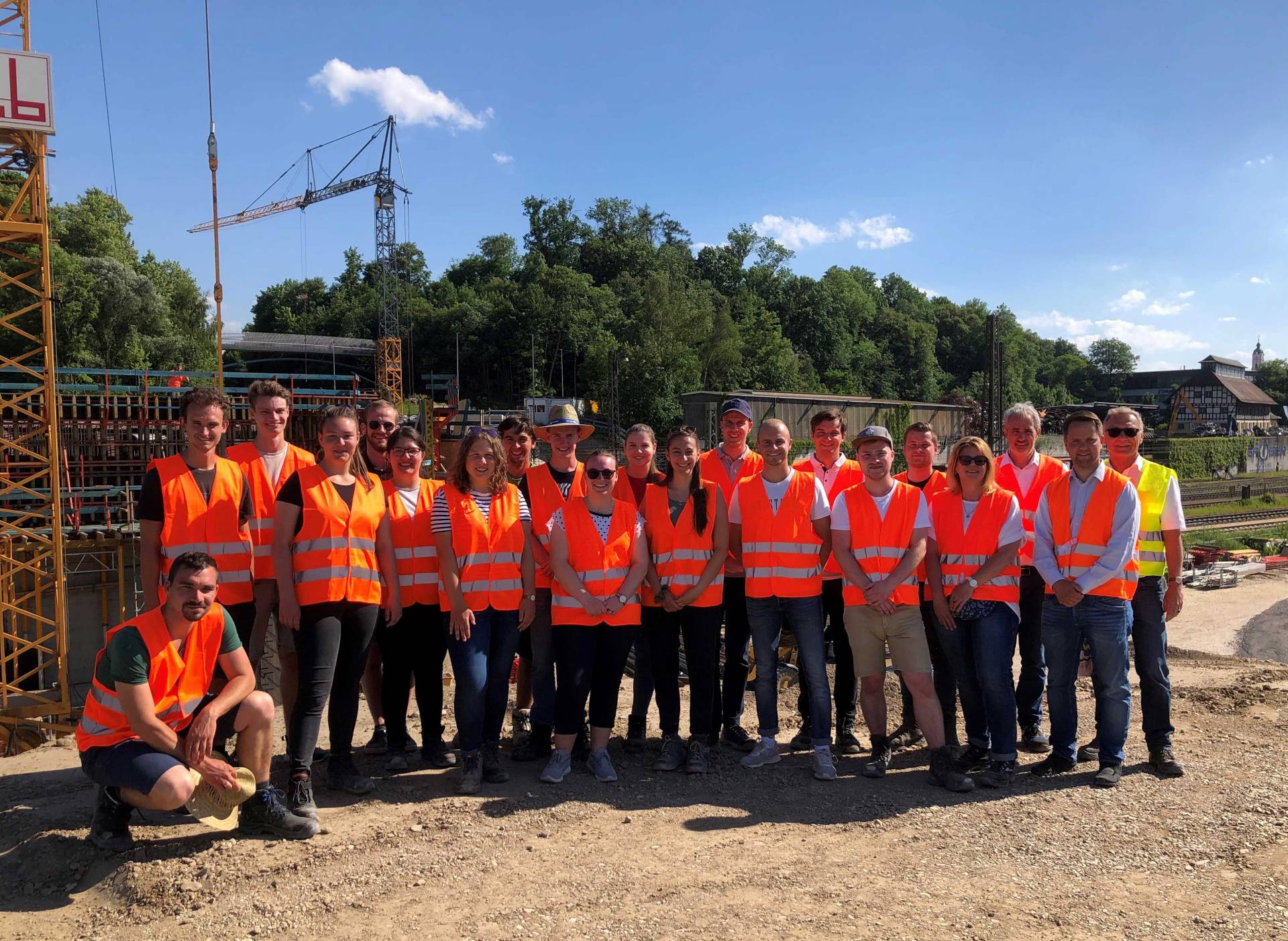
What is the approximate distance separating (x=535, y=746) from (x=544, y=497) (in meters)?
1.57

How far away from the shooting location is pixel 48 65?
11164mm

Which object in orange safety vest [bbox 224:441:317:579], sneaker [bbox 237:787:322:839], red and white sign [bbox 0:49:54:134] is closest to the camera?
sneaker [bbox 237:787:322:839]

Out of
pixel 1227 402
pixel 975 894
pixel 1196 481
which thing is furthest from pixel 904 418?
pixel 1227 402

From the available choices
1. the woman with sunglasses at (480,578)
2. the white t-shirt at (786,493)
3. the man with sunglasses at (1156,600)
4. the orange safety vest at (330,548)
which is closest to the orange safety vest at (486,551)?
the woman with sunglasses at (480,578)

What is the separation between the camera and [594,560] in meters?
4.69

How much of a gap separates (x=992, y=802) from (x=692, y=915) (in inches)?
81.2

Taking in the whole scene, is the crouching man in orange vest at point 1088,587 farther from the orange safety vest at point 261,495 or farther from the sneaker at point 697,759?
the orange safety vest at point 261,495

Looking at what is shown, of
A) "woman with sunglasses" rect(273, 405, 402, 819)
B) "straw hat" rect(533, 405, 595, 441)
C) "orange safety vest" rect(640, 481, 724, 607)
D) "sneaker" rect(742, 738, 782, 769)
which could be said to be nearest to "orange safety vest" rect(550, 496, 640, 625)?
"orange safety vest" rect(640, 481, 724, 607)

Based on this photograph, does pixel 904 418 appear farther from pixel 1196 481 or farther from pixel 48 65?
pixel 48 65

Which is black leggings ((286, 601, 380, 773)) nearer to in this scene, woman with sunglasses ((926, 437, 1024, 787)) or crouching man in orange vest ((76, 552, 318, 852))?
crouching man in orange vest ((76, 552, 318, 852))

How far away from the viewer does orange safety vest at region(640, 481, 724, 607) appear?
4863 millimetres

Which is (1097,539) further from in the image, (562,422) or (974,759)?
(562,422)

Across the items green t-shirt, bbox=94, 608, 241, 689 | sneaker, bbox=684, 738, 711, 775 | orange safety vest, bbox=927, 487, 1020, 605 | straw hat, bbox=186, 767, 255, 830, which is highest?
orange safety vest, bbox=927, 487, 1020, 605

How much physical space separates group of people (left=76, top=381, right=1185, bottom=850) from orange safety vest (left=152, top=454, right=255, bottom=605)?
0.01m
